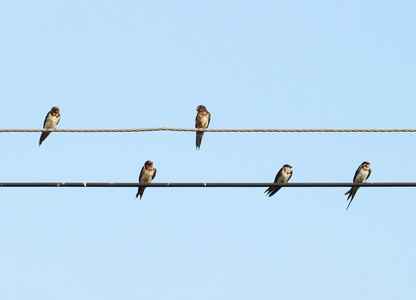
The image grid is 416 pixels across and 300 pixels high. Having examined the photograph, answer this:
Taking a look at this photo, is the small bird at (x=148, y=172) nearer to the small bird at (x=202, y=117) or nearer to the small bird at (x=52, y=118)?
the small bird at (x=202, y=117)

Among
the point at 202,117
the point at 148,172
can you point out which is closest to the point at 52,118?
the point at 148,172

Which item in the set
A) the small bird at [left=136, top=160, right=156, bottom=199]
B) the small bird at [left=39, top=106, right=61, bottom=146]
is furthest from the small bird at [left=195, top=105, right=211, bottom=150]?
the small bird at [left=39, top=106, right=61, bottom=146]

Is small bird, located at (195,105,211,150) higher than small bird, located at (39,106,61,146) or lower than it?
higher

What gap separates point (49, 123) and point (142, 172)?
6.41 ft

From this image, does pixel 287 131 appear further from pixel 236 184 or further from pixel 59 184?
pixel 59 184

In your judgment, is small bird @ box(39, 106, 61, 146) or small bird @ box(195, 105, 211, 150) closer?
small bird @ box(195, 105, 211, 150)

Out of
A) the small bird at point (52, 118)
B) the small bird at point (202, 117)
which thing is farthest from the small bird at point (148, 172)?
the small bird at point (52, 118)

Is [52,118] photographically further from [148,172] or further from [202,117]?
[202,117]

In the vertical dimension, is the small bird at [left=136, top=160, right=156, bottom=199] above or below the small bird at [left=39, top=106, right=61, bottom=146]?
below

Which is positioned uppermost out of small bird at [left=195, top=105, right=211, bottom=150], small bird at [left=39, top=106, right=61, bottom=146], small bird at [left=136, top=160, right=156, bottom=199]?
small bird at [left=195, top=105, right=211, bottom=150]

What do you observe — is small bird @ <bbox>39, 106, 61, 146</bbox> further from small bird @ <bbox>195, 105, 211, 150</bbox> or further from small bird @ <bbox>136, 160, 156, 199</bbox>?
small bird @ <bbox>195, 105, 211, 150</bbox>

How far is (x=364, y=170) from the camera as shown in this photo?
51.4 feet

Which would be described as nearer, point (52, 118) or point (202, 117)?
point (202, 117)

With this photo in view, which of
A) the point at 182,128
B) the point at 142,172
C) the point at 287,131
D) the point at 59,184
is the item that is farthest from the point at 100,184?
the point at 142,172
